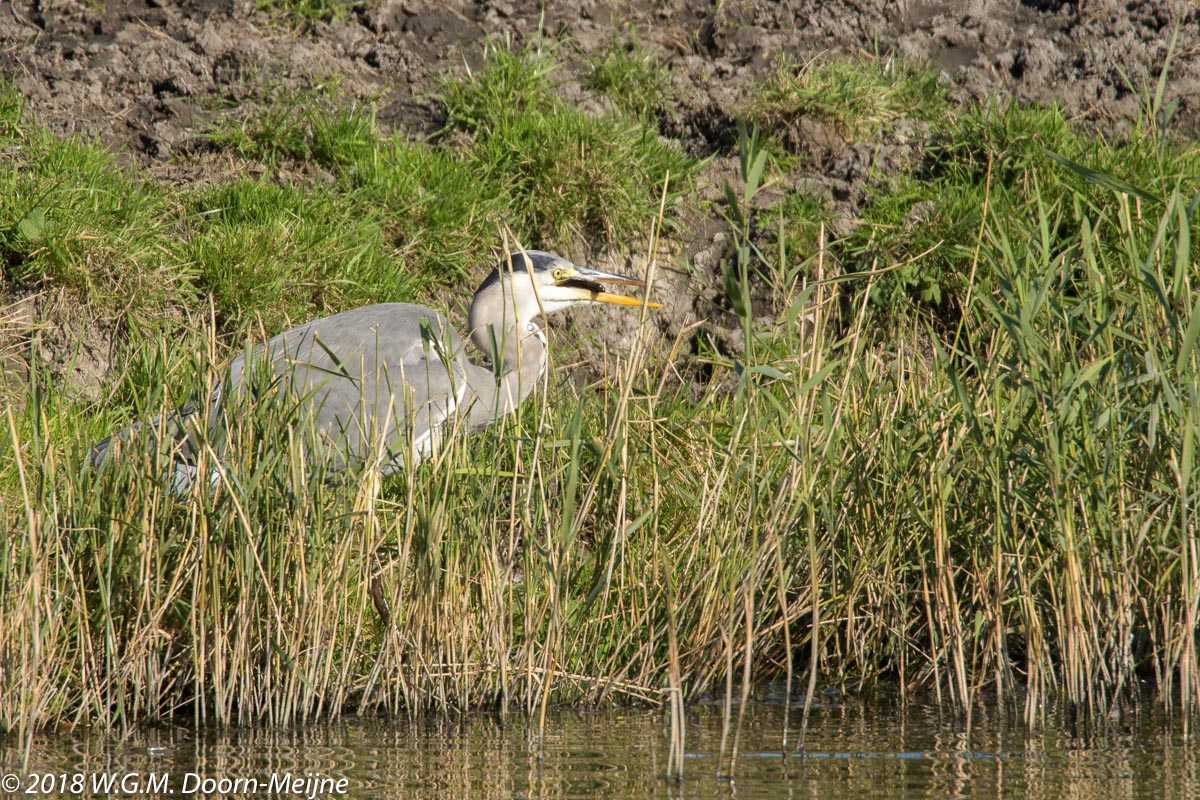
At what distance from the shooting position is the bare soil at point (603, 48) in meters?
6.50

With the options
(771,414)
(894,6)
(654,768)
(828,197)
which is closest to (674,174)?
(828,197)

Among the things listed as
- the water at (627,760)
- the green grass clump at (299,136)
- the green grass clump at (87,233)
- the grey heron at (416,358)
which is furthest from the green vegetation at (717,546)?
the green grass clump at (299,136)

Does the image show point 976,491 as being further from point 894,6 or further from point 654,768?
point 894,6

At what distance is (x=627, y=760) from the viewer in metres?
3.29

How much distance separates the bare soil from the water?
2906 mm

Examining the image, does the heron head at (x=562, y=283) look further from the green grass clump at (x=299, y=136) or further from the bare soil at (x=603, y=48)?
the green grass clump at (x=299, y=136)

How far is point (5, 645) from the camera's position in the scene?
3332 millimetres

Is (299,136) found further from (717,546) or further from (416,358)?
(717,546)

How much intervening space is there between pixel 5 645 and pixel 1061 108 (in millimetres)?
5569

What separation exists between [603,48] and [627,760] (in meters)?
4.83

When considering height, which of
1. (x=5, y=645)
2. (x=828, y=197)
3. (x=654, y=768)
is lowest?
(x=654, y=768)

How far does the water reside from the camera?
3035 millimetres

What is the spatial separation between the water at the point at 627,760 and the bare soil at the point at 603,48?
9.53 ft

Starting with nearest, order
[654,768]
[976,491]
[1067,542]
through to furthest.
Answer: [654,768]
[1067,542]
[976,491]
